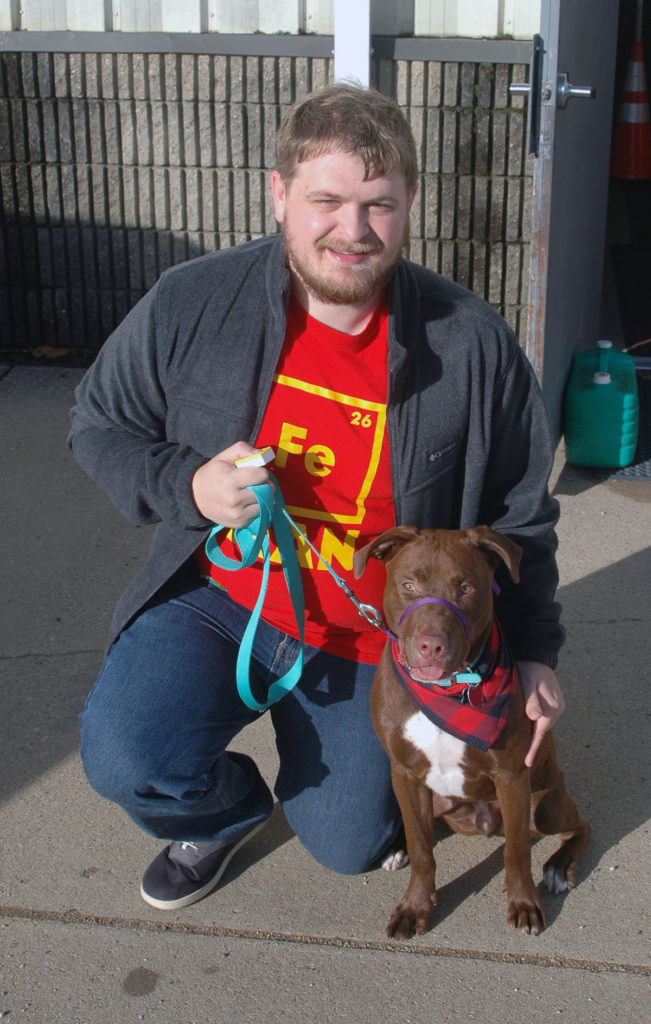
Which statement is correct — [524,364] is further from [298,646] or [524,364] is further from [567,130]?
[567,130]

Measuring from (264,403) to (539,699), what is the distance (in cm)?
96

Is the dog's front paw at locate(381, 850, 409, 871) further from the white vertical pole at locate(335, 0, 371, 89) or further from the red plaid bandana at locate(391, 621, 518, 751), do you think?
the white vertical pole at locate(335, 0, 371, 89)

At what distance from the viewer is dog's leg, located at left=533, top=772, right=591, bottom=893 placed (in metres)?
2.78

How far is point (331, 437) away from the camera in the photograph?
271cm

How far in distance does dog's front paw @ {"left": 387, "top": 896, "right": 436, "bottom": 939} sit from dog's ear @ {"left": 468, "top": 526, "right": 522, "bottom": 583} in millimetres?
843

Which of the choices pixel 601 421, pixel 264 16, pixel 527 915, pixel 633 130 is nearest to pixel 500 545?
pixel 527 915

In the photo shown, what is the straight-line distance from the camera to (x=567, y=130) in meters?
4.65

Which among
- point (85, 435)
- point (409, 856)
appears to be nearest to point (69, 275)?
point (85, 435)

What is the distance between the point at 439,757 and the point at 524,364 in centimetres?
97

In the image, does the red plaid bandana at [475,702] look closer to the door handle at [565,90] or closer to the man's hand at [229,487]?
the man's hand at [229,487]

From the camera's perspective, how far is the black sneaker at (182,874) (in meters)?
2.75

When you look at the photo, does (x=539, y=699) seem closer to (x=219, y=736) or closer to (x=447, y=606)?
(x=447, y=606)

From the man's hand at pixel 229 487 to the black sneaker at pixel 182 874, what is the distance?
841 millimetres

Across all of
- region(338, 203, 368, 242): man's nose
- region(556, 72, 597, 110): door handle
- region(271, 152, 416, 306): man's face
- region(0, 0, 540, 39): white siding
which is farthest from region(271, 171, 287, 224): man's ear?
region(0, 0, 540, 39): white siding
